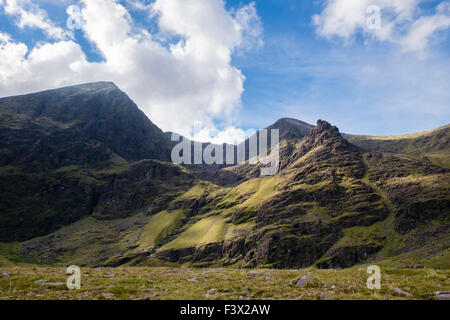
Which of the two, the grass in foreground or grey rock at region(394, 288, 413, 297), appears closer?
grey rock at region(394, 288, 413, 297)

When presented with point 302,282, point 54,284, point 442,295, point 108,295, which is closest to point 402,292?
point 442,295

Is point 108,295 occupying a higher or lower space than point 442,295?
lower

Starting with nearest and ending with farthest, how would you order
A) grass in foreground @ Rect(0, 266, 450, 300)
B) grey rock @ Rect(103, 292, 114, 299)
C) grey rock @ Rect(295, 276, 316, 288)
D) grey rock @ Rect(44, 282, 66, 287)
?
1. grass in foreground @ Rect(0, 266, 450, 300)
2. grey rock @ Rect(103, 292, 114, 299)
3. grey rock @ Rect(295, 276, 316, 288)
4. grey rock @ Rect(44, 282, 66, 287)

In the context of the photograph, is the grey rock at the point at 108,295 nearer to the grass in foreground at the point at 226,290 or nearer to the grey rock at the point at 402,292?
the grass in foreground at the point at 226,290

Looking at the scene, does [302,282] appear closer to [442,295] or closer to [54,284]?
[442,295]

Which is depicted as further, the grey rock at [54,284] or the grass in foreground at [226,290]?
the grey rock at [54,284]

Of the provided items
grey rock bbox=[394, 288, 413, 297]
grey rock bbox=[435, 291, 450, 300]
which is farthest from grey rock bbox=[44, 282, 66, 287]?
grey rock bbox=[435, 291, 450, 300]

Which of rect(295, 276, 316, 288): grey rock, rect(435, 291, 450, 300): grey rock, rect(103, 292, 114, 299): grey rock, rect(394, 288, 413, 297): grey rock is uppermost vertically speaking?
rect(435, 291, 450, 300): grey rock

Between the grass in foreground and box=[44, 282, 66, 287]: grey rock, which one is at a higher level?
the grass in foreground

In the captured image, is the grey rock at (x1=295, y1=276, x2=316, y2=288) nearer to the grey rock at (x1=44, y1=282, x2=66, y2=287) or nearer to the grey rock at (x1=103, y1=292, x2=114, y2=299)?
the grey rock at (x1=103, y1=292, x2=114, y2=299)

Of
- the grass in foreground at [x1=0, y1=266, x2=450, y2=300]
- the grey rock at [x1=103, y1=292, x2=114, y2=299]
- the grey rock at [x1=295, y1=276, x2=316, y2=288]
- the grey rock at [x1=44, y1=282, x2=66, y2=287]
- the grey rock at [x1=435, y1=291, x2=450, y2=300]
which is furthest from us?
the grey rock at [x1=44, y1=282, x2=66, y2=287]

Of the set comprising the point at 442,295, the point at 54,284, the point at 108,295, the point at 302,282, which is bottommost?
the point at 54,284

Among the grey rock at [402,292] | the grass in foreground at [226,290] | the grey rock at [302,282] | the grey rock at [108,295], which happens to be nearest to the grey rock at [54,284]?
the grass in foreground at [226,290]
